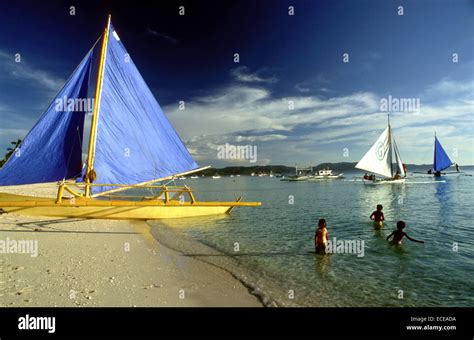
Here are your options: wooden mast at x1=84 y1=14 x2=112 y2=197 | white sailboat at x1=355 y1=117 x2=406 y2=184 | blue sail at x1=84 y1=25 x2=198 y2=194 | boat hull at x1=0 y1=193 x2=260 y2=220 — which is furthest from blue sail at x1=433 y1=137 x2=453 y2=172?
wooden mast at x1=84 y1=14 x2=112 y2=197

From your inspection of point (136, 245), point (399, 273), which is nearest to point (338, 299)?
point (399, 273)

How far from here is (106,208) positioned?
16547 mm

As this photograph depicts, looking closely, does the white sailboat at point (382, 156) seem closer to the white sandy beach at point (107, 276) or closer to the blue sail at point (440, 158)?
the blue sail at point (440, 158)

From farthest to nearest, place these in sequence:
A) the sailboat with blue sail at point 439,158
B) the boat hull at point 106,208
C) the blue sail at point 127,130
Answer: the sailboat with blue sail at point 439,158 < the blue sail at point 127,130 < the boat hull at point 106,208

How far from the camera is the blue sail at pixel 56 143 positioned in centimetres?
1384

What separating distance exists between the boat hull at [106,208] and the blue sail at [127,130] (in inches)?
60.6

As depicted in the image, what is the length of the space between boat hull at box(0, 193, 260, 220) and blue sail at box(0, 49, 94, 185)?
1765mm

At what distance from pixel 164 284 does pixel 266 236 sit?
8886 mm

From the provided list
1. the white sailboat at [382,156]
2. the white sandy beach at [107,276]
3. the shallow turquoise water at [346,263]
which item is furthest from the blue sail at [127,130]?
the white sailboat at [382,156]

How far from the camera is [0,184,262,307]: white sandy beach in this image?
20.7 feet

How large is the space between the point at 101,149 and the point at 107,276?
9.54 metres

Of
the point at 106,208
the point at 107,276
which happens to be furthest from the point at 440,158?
the point at 107,276
